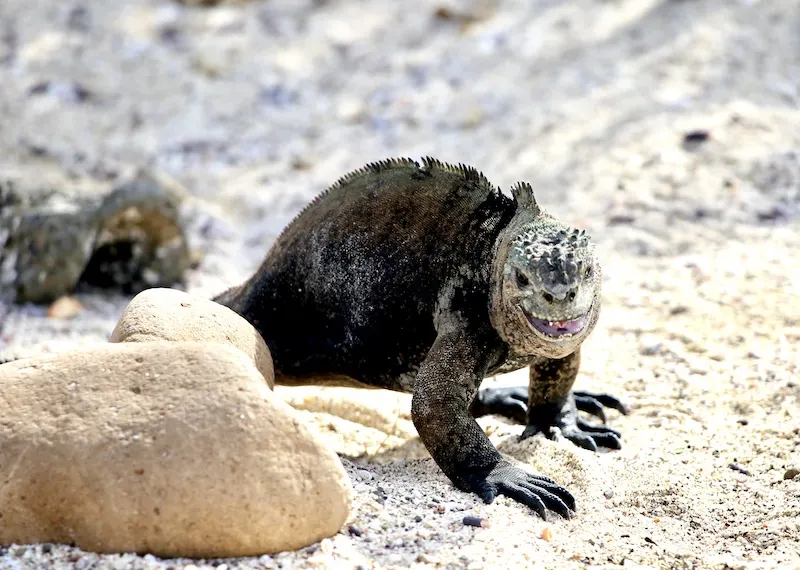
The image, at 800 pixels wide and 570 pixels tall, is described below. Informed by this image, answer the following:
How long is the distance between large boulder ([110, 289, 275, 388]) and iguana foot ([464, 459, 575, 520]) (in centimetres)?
93

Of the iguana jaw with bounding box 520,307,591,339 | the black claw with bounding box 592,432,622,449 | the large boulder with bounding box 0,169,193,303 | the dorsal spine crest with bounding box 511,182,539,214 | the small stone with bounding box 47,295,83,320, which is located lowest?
the small stone with bounding box 47,295,83,320

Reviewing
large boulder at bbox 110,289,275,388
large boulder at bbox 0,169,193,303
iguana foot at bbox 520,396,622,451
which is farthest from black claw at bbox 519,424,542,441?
large boulder at bbox 0,169,193,303

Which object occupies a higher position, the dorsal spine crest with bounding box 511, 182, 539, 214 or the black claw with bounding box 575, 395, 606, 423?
the dorsal spine crest with bounding box 511, 182, 539, 214

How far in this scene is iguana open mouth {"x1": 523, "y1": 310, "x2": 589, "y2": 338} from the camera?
12.4 ft

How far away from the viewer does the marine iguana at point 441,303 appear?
3840 mm

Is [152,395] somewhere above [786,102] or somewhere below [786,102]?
below

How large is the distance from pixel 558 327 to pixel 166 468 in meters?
1.48

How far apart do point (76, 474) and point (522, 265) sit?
66.3 inches

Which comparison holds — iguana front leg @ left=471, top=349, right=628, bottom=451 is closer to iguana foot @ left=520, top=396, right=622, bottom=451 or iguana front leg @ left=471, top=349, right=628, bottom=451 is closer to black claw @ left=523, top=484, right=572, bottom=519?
iguana foot @ left=520, top=396, right=622, bottom=451

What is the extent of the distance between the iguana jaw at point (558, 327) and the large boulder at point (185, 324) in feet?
3.53

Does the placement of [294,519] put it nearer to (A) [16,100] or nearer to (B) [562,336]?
(B) [562,336]

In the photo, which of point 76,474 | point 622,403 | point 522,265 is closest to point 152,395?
point 76,474

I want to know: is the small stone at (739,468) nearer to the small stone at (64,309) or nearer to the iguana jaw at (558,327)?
the iguana jaw at (558,327)

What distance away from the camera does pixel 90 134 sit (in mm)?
9641
